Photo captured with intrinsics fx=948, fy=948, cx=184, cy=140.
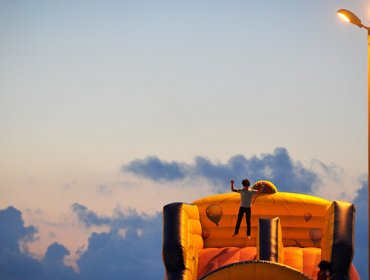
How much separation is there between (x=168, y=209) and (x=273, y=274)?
163 inches

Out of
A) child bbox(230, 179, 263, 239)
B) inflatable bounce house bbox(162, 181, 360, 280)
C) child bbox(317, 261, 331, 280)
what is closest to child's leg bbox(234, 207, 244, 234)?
child bbox(230, 179, 263, 239)

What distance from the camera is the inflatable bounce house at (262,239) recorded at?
21875mm

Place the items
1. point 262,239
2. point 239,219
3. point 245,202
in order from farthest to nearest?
point 239,219
point 245,202
point 262,239

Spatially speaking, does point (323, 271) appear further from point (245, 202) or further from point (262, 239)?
point (245, 202)

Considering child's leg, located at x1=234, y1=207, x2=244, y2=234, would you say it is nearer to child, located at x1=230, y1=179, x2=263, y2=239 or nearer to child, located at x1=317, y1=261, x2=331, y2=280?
child, located at x1=230, y1=179, x2=263, y2=239

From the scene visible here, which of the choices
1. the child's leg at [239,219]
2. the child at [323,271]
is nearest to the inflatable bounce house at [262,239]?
the child at [323,271]

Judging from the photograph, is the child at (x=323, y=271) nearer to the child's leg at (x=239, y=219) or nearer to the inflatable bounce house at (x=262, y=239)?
the inflatable bounce house at (x=262, y=239)

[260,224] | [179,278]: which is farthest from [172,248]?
[260,224]

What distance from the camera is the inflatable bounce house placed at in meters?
21.9

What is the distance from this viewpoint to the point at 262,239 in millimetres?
22781

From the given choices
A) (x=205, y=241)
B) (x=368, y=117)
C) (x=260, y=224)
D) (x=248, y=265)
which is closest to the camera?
(x=248, y=265)

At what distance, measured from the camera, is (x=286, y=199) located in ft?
85.9

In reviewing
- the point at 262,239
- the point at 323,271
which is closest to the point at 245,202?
the point at 262,239

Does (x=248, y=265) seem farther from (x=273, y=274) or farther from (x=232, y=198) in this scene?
(x=232, y=198)
